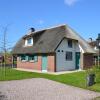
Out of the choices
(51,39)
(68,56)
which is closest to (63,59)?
(68,56)

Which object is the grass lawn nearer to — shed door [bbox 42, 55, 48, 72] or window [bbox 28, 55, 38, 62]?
shed door [bbox 42, 55, 48, 72]

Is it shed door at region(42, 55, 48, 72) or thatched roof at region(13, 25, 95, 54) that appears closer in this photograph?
thatched roof at region(13, 25, 95, 54)

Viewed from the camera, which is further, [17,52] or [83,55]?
[17,52]

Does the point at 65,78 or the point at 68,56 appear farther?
the point at 68,56

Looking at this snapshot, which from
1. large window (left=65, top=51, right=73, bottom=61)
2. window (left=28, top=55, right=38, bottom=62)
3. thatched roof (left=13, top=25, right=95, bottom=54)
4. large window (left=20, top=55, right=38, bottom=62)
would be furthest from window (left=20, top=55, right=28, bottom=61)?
large window (left=65, top=51, right=73, bottom=61)

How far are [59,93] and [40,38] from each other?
21578mm

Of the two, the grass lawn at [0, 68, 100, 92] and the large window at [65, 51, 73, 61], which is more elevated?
the large window at [65, 51, 73, 61]

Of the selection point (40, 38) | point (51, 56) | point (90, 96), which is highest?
point (40, 38)

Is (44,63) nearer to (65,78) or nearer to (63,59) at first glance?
(63,59)

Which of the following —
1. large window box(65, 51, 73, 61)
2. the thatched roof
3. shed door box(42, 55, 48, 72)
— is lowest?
shed door box(42, 55, 48, 72)

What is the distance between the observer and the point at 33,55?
Answer: 35125mm

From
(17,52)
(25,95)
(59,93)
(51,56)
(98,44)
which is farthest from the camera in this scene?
(98,44)

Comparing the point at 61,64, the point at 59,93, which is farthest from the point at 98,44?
the point at 59,93

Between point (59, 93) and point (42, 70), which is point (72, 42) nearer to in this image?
point (42, 70)
